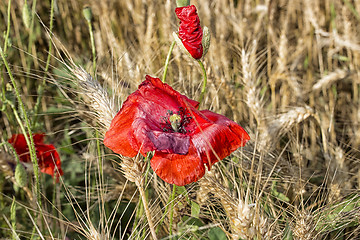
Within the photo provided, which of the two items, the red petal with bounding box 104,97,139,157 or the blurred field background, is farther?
the blurred field background

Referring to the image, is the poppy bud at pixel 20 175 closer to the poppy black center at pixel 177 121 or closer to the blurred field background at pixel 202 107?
the blurred field background at pixel 202 107

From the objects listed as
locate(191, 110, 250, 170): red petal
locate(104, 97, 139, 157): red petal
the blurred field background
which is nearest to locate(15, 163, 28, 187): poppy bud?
the blurred field background

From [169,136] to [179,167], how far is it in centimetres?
6

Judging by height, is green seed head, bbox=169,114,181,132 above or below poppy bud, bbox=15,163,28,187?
above

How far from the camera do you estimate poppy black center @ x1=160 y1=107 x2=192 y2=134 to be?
823mm

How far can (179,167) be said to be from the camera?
2.38ft

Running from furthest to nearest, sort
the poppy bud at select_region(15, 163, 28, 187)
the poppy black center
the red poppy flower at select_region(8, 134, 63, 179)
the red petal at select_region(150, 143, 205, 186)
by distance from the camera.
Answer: the red poppy flower at select_region(8, 134, 63, 179)
the poppy bud at select_region(15, 163, 28, 187)
the poppy black center
the red petal at select_region(150, 143, 205, 186)

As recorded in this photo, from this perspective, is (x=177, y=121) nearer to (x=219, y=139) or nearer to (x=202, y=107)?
(x=219, y=139)

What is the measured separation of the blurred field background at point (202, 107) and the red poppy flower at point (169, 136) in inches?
2.3

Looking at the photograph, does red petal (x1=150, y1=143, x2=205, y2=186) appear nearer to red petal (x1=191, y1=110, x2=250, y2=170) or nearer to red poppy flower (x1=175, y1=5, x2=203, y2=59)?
red petal (x1=191, y1=110, x2=250, y2=170)

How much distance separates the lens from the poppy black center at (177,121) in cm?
82

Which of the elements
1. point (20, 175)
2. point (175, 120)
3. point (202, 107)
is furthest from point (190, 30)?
point (20, 175)

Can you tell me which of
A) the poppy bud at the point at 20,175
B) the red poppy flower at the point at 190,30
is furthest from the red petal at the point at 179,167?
the poppy bud at the point at 20,175

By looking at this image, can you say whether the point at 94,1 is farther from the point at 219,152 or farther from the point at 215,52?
the point at 219,152
